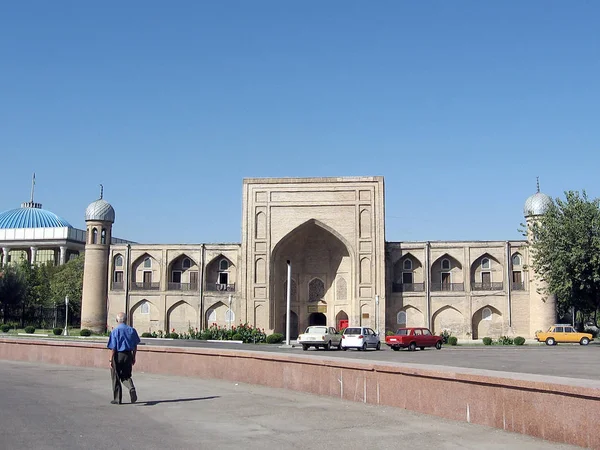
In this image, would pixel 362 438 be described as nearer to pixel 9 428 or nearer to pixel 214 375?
pixel 9 428

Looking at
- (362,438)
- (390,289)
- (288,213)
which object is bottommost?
(362,438)

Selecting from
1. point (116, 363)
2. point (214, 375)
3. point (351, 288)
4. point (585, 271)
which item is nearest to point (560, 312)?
point (351, 288)

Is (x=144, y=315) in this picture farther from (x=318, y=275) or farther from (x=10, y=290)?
(x=318, y=275)

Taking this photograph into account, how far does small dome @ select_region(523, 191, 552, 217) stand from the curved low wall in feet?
132

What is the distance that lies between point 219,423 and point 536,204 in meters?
46.1

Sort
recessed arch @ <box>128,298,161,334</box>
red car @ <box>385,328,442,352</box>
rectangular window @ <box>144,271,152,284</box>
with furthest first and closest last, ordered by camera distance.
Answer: rectangular window @ <box>144,271,152,284</box> < recessed arch @ <box>128,298,161,334</box> < red car @ <box>385,328,442,352</box>

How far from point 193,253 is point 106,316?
7935mm

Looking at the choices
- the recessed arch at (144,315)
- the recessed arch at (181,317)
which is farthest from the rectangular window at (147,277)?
the recessed arch at (181,317)

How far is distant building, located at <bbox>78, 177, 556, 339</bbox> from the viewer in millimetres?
49750

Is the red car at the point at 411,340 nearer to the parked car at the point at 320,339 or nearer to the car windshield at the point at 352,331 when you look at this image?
the car windshield at the point at 352,331

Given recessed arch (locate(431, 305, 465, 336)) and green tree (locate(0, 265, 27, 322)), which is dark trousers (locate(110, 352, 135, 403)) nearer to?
recessed arch (locate(431, 305, 465, 336))

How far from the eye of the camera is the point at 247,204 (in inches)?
2046

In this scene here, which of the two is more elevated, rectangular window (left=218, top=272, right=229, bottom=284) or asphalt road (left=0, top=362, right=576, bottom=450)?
rectangular window (left=218, top=272, right=229, bottom=284)

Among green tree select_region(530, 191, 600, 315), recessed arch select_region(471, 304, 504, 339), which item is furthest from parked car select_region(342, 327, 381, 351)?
recessed arch select_region(471, 304, 504, 339)
